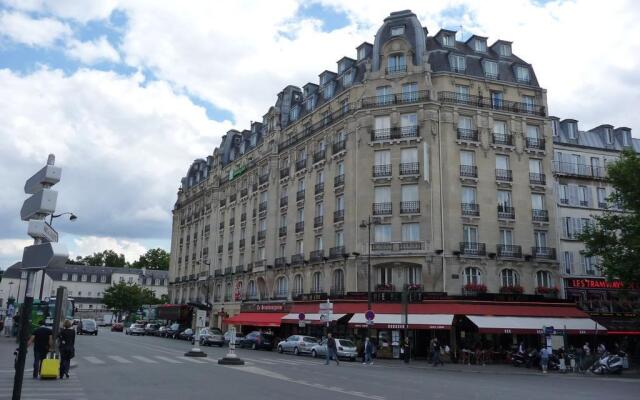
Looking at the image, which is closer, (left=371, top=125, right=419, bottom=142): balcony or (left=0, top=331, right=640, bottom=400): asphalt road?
(left=0, top=331, right=640, bottom=400): asphalt road

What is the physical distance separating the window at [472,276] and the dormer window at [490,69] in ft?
47.1

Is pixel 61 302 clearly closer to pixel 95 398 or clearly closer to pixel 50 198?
pixel 95 398

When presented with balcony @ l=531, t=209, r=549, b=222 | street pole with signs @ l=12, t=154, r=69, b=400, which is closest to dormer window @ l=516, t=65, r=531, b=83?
balcony @ l=531, t=209, r=549, b=222

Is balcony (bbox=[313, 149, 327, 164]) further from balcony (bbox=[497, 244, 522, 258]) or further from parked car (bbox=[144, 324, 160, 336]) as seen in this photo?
parked car (bbox=[144, 324, 160, 336])

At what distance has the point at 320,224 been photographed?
1652 inches

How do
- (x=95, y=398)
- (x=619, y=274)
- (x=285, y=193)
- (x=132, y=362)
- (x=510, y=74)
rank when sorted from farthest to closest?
(x=285, y=193) < (x=510, y=74) < (x=619, y=274) < (x=132, y=362) < (x=95, y=398)

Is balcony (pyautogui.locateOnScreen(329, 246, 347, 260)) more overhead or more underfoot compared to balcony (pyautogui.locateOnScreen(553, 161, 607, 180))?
more underfoot

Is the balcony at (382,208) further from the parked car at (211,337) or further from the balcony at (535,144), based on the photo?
the parked car at (211,337)

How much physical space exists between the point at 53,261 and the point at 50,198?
103 centimetres

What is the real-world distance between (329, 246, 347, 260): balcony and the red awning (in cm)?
701

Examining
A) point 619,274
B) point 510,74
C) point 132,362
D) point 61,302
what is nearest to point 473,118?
point 510,74

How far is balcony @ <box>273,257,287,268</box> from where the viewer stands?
4567 cm

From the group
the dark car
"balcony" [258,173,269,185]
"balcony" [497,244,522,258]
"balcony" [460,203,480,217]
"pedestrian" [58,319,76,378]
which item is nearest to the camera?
"pedestrian" [58,319,76,378]

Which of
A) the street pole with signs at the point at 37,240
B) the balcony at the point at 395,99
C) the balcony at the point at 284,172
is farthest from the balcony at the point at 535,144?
the street pole with signs at the point at 37,240
